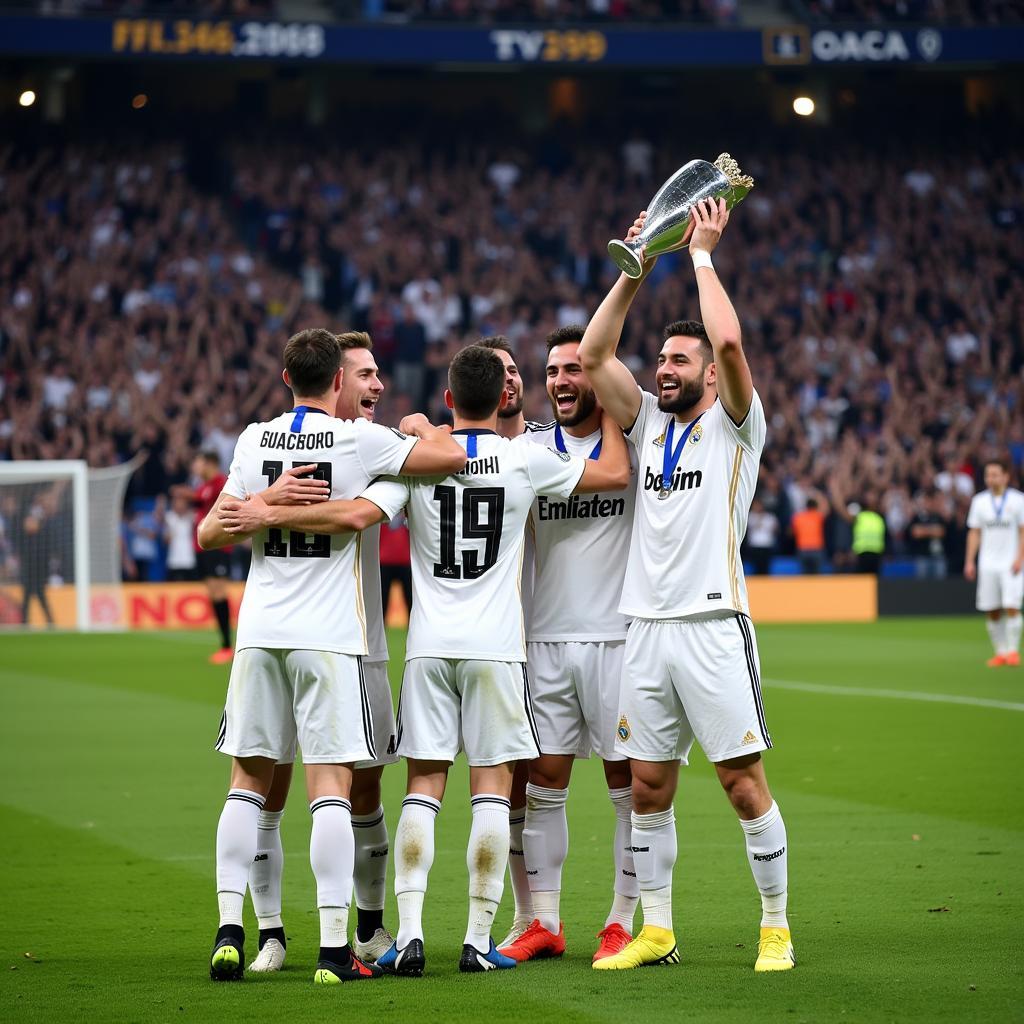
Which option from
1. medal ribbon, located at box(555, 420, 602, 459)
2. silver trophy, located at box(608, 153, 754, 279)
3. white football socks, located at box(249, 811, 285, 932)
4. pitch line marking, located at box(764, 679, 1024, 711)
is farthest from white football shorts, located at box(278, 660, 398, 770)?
pitch line marking, located at box(764, 679, 1024, 711)

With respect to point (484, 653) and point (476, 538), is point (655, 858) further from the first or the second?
point (476, 538)

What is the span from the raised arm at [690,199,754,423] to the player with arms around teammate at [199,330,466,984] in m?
1.02

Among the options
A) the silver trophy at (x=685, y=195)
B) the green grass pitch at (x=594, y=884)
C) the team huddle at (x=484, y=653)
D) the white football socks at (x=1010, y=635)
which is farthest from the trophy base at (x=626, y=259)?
the white football socks at (x=1010, y=635)

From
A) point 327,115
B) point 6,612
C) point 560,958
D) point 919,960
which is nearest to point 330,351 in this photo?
point 560,958

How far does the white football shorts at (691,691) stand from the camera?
6000 millimetres

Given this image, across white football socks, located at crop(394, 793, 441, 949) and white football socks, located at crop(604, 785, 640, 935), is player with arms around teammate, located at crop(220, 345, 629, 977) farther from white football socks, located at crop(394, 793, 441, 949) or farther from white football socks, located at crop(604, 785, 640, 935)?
white football socks, located at crop(604, 785, 640, 935)

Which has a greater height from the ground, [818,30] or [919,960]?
[818,30]

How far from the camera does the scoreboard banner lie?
31.8m

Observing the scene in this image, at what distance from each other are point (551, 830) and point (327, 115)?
3178 centimetres

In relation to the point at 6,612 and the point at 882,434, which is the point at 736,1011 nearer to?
the point at 6,612

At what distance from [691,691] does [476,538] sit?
973 millimetres

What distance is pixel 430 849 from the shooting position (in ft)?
19.5

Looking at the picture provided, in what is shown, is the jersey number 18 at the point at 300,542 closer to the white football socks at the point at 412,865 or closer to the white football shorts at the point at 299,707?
the white football shorts at the point at 299,707

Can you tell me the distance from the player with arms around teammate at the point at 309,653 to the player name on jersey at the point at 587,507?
2.18 feet
